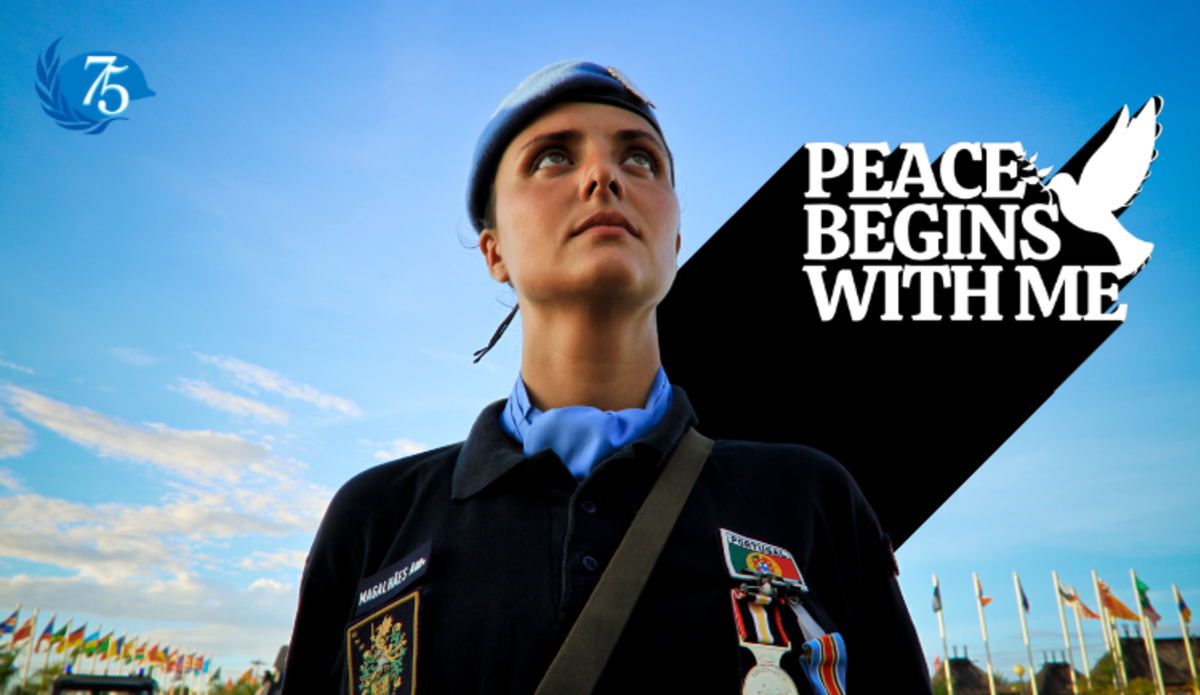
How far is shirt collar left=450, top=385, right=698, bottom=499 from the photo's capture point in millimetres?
1958

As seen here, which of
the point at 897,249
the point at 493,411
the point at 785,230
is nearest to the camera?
the point at 493,411

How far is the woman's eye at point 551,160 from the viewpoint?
2297 millimetres

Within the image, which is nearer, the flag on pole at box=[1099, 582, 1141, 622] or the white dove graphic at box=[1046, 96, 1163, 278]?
the white dove graphic at box=[1046, 96, 1163, 278]

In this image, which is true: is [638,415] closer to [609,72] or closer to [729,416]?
[609,72]

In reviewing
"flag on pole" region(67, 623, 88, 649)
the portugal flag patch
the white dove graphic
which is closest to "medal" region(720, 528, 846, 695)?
the portugal flag patch

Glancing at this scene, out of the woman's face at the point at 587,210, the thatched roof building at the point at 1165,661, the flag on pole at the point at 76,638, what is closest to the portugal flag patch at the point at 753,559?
the woman's face at the point at 587,210

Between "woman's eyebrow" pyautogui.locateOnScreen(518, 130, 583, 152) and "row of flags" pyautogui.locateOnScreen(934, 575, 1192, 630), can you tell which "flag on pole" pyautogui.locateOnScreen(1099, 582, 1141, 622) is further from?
"woman's eyebrow" pyautogui.locateOnScreen(518, 130, 583, 152)

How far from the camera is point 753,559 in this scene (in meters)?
1.80

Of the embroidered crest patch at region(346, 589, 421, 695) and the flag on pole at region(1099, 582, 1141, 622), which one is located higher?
the flag on pole at region(1099, 582, 1141, 622)

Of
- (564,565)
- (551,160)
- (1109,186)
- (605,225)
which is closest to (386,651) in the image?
(564,565)

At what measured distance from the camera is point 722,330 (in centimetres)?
372

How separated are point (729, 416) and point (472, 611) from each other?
209 cm

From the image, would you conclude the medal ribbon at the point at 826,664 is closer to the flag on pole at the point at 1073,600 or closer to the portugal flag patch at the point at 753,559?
the portugal flag patch at the point at 753,559

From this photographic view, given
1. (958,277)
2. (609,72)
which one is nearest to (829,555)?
(609,72)
